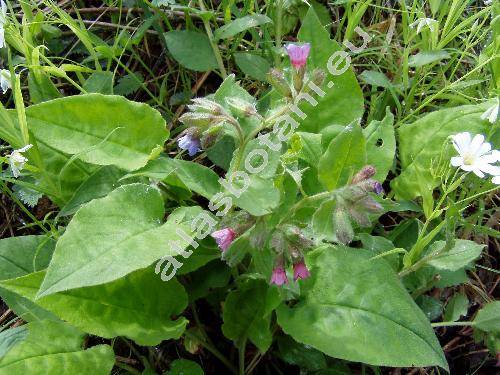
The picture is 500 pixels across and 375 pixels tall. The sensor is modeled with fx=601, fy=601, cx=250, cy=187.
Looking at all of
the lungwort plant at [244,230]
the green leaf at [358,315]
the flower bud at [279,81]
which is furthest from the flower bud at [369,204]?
the flower bud at [279,81]

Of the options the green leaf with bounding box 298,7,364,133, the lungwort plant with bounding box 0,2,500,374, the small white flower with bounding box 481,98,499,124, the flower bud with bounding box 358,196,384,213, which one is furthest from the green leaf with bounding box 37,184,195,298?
the small white flower with bounding box 481,98,499,124

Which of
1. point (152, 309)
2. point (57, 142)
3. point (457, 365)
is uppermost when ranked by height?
point (57, 142)

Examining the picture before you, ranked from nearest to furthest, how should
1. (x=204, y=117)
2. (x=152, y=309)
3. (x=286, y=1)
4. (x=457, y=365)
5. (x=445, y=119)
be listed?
(x=204, y=117)
(x=152, y=309)
(x=445, y=119)
(x=457, y=365)
(x=286, y=1)

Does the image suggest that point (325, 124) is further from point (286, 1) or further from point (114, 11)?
point (114, 11)

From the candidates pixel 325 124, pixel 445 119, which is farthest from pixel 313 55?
pixel 445 119

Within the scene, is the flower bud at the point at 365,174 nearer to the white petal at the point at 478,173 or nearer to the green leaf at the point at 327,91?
the white petal at the point at 478,173

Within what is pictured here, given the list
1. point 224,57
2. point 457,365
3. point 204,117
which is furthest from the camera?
point 224,57
